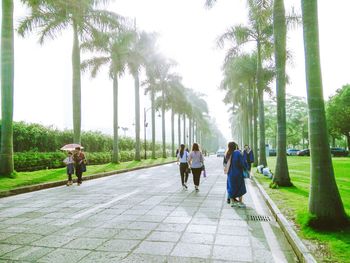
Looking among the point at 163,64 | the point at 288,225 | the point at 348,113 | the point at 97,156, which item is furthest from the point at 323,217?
the point at 348,113

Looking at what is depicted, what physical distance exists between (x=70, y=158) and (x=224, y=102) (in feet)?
106

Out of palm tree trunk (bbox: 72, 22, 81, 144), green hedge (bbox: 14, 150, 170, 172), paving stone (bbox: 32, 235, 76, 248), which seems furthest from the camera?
palm tree trunk (bbox: 72, 22, 81, 144)

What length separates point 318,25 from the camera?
649 centimetres

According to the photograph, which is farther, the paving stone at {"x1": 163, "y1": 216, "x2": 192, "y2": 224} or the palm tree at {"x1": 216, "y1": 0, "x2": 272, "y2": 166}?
the palm tree at {"x1": 216, "y1": 0, "x2": 272, "y2": 166}

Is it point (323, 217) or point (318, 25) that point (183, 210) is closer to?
point (323, 217)

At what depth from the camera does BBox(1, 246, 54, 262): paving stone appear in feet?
15.3

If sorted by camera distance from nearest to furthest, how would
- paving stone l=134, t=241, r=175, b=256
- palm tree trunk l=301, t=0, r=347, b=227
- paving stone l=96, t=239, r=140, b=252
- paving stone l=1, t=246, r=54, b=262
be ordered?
1. paving stone l=1, t=246, r=54, b=262
2. paving stone l=134, t=241, r=175, b=256
3. paving stone l=96, t=239, r=140, b=252
4. palm tree trunk l=301, t=0, r=347, b=227

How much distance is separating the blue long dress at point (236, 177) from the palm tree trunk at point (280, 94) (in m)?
4.39

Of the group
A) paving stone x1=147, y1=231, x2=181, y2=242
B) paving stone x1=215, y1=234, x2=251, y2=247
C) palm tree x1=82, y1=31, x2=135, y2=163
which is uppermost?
palm tree x1=82, y1=31, x2=135, y2=163

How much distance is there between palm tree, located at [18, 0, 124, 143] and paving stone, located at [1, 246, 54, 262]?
1602 centimetres

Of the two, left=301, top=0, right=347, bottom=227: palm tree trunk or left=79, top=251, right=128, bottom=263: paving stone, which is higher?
left=301, top=0, right=347, bottom=227: palm tree trunk

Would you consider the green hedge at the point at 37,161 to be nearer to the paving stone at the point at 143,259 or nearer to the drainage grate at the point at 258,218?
the drainage grate at the point at 258,218

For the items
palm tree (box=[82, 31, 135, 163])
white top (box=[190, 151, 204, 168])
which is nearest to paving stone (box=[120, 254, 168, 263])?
white top (box=[190, 151, 204, 168])

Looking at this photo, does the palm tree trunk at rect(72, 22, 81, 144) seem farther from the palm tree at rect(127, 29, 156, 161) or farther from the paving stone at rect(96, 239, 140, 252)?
the paving stone at rect(96, 239, 140, 252)
